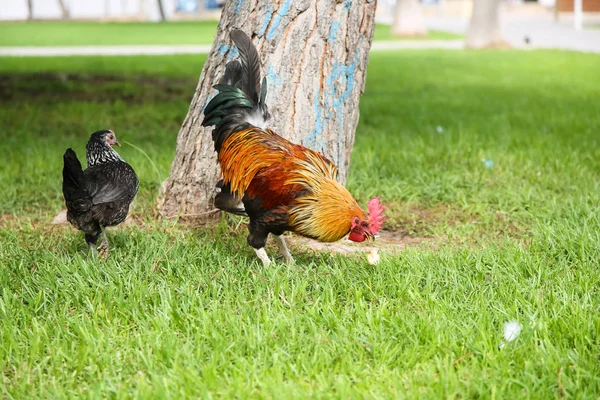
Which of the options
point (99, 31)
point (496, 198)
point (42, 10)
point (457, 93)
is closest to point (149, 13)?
point (42, 10)

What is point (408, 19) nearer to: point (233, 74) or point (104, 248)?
point (233, 74)

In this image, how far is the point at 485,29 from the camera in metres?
21.3

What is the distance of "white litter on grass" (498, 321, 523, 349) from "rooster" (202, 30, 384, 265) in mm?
842

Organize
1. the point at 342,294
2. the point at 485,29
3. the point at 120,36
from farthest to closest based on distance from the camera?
1. the point at 120,36
2. the point at 485,29
3. the point at 342,294

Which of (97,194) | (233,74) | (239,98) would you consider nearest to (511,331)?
(239,98)

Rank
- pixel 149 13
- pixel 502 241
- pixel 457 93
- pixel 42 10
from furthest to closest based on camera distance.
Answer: pixel 42 10 < pixel 149 13 < pixel 457 93 < pixel 502 241

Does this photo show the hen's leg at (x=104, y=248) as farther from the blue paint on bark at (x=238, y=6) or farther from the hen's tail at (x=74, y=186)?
the blue paint on bark at (x=238, y=6)

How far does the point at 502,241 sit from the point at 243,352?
214cm

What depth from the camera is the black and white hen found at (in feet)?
12.5

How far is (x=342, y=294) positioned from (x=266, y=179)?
698 mm

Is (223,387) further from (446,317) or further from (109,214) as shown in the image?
(109,214)

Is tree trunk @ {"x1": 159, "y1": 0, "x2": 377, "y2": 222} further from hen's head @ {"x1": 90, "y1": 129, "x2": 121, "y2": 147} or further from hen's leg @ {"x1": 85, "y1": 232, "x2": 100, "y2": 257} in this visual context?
hen's leg @ {"x1": 85, "y1": 232, "x2": 100, "y2": 257}

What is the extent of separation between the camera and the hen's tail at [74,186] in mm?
3703

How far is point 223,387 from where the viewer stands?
2801 millimetres
